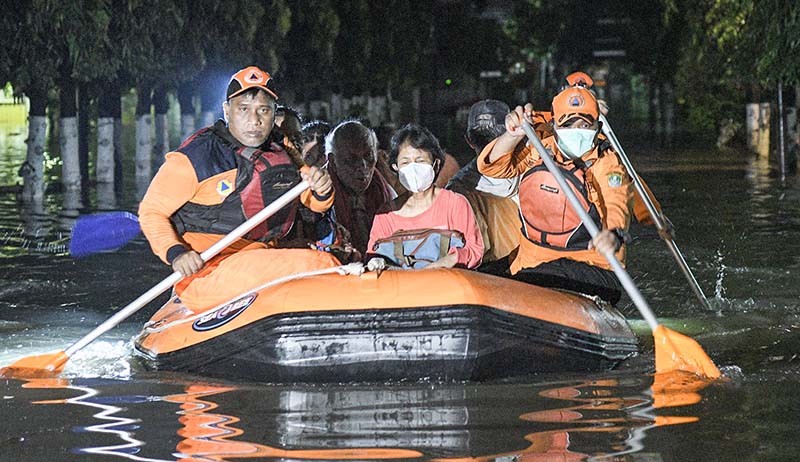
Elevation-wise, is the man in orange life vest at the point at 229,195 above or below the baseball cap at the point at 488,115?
below

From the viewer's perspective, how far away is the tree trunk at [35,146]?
70.6 feet

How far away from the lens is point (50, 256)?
597 inches

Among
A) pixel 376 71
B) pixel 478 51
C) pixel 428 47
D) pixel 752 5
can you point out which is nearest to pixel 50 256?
pixel 752 5

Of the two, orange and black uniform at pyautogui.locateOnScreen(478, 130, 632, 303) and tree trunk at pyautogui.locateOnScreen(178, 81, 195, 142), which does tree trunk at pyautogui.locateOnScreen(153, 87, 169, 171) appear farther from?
orange and black uniform at pyautogui.locateOnScreen(478, 130, 632, 303)

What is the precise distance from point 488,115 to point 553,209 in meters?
1.97

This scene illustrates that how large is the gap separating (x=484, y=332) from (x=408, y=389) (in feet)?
1.59

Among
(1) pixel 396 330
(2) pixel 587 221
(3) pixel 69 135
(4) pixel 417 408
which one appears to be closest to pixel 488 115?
(2) pixel 587 221

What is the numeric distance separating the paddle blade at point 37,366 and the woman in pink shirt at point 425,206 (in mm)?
1845

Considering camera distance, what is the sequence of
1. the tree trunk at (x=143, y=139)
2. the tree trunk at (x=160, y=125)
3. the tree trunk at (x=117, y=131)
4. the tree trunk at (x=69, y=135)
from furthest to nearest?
the tree trunk at (x=160, y=125)
the tree trunk at (x=143, y=139)
the tree trunk at (x=117, y=131)
the tree trunk at (x=69, y=135)

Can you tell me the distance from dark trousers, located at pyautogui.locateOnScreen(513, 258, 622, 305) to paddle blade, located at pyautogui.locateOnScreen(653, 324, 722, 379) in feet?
2.04

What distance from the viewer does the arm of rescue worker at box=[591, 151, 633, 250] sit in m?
8.59

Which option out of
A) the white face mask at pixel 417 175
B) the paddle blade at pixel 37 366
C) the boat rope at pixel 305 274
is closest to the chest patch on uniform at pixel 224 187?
the boat rope at pixel 305 274

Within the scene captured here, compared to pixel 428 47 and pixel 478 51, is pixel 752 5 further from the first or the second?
pixel 478 51

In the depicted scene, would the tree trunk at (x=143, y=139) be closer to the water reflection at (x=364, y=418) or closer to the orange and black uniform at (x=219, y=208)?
the orange and black uniform at (x=219, y=208)
